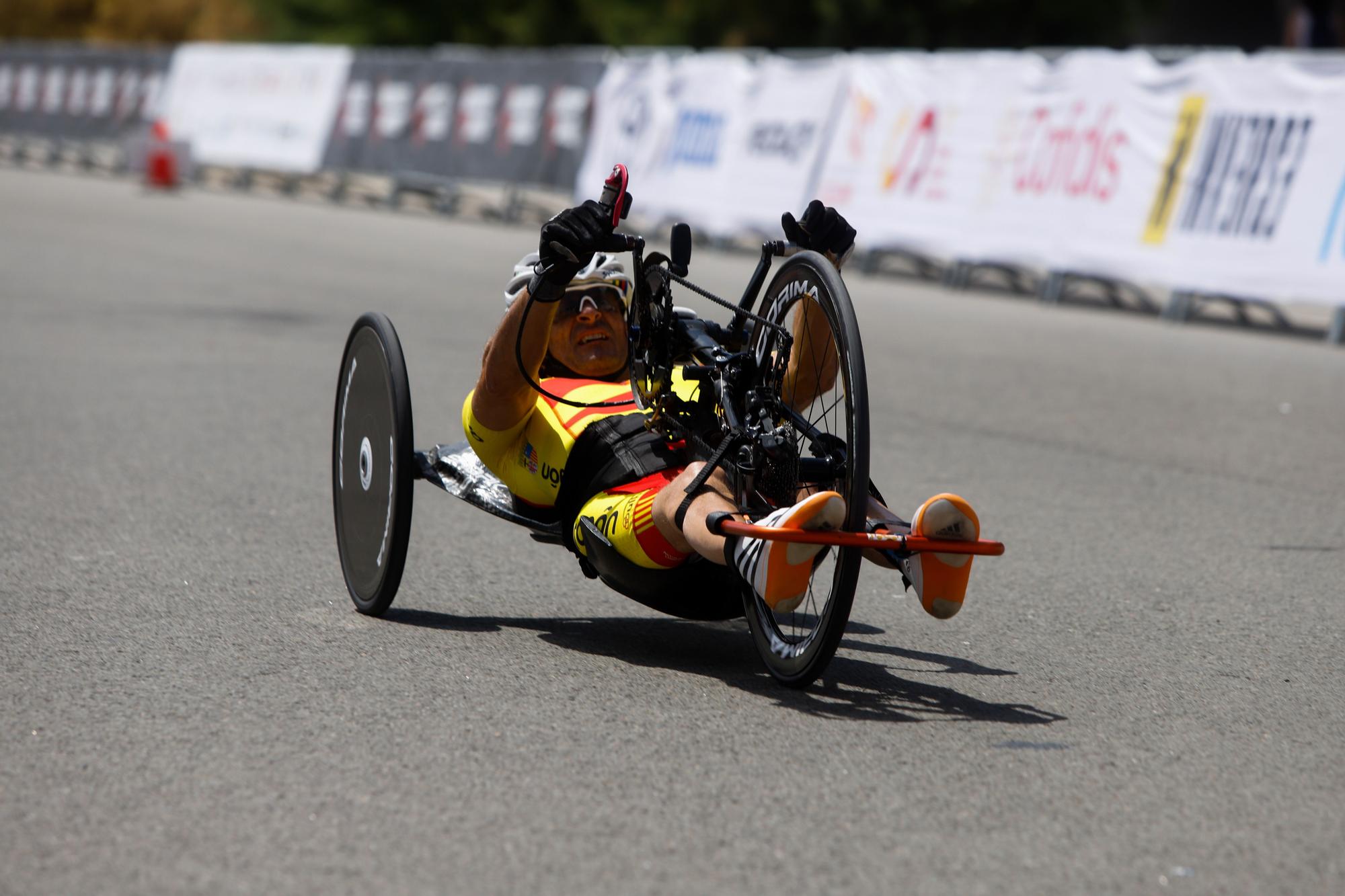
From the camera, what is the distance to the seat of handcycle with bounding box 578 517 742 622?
404cm

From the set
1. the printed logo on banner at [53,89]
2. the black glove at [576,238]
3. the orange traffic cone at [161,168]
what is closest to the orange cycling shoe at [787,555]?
the black glove at [576,238]

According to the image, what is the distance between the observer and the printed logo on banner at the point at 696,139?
59.3 ft

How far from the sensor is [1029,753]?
11.5ft

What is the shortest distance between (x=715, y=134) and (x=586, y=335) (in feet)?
45.6

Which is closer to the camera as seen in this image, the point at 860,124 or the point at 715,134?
the point at 860,124

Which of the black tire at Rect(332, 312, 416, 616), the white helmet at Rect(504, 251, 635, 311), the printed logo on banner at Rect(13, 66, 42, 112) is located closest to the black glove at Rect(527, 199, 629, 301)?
the white helmet at Rect(504, 251, 635, 311)

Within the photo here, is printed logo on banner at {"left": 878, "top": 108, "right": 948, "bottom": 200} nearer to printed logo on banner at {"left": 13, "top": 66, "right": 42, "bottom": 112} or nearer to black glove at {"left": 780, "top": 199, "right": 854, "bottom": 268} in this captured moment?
black glove at {"left": 780, "top": 199, "right": 854, "bottom": 268}

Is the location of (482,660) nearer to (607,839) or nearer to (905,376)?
(607,839)

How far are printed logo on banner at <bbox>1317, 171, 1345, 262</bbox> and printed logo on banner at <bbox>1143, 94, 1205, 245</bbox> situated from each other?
1.41 m

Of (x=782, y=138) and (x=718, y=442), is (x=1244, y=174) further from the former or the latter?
(x=718, y=442)

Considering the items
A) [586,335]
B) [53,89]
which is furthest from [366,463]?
[53,89]

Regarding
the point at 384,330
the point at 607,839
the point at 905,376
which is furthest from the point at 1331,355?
the point at 607,839

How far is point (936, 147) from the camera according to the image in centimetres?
1522

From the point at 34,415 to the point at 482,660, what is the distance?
4.34 m
